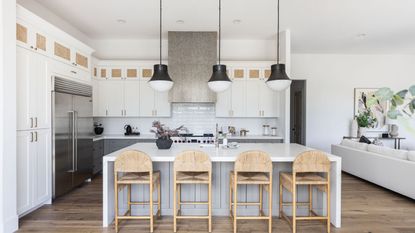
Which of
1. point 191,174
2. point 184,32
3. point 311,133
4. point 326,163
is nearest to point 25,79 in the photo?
point 191,174

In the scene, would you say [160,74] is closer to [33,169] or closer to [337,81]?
[33,169]

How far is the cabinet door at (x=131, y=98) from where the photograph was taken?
5.89m

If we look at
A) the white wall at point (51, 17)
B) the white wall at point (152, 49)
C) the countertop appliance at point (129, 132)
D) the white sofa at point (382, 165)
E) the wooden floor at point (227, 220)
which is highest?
the white wall at point (51, 17)

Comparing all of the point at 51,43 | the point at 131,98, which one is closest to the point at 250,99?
the point at 131,98

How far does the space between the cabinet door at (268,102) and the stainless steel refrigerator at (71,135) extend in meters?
3.60

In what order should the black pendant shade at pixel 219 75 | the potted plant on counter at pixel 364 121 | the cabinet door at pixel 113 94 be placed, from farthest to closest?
the potted plant on counter at pixel 364 121
the cabinet door at pixel 113 94
the black pendant shade at pixel 219 75

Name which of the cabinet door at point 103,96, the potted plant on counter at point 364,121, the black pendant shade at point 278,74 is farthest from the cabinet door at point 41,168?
the potted plant on counter at point 364,121

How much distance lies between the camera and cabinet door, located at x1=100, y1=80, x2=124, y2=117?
5.88 m

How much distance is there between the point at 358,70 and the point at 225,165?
19.0 feet

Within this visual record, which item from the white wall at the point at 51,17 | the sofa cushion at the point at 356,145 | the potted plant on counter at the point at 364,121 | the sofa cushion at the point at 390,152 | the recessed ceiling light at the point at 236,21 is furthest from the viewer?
the potted plant on counter at the point at 364,121

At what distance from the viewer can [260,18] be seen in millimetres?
4805

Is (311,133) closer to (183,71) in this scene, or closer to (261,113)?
(261,113)

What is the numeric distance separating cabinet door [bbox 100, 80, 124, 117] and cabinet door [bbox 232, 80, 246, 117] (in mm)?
2521

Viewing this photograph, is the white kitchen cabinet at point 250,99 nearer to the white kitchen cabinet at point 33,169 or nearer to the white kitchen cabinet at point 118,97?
the white kitchen cabinet at point 118,97
